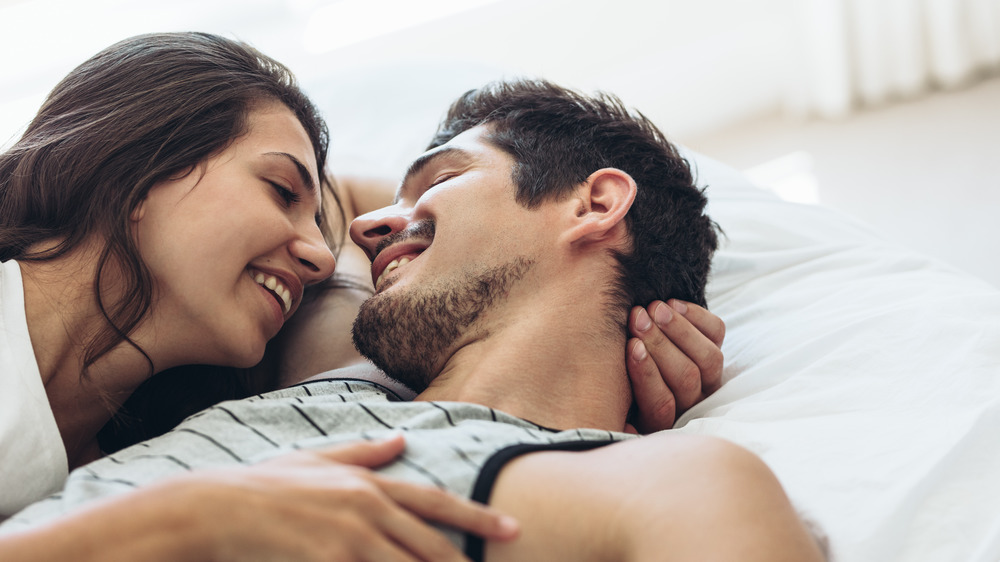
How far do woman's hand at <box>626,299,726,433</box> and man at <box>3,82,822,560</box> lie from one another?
0.03 meters

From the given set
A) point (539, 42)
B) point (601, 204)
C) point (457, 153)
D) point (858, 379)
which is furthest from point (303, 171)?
point (539, 42)

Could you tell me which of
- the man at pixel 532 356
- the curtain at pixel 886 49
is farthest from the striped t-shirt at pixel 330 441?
the curtain at pixel 886 49

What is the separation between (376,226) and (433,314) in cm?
24

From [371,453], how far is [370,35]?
91.7 inches

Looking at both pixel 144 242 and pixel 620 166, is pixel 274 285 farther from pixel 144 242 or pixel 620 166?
pixel 620 166

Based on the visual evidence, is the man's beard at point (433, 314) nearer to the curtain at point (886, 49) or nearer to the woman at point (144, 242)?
the woman at point (144, 242)

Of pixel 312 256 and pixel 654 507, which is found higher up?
pixel 312 256

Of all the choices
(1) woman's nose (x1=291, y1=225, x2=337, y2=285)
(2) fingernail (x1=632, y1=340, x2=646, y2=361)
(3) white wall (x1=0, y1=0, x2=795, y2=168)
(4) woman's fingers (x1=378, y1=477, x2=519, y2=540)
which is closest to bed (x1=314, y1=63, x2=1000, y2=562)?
(2) fingernail (x1=632, y1=340, x2=646, y2=361)

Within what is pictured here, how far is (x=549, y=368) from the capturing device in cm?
115

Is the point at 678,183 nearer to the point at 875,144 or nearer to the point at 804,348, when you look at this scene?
the point at 804,348

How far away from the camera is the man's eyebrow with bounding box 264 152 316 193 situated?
1301 mm

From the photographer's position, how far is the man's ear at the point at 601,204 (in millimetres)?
1250

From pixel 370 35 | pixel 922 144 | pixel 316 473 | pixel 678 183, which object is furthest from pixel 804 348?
pixel 370 35

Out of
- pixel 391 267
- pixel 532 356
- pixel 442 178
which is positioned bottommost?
pixel 532 356
